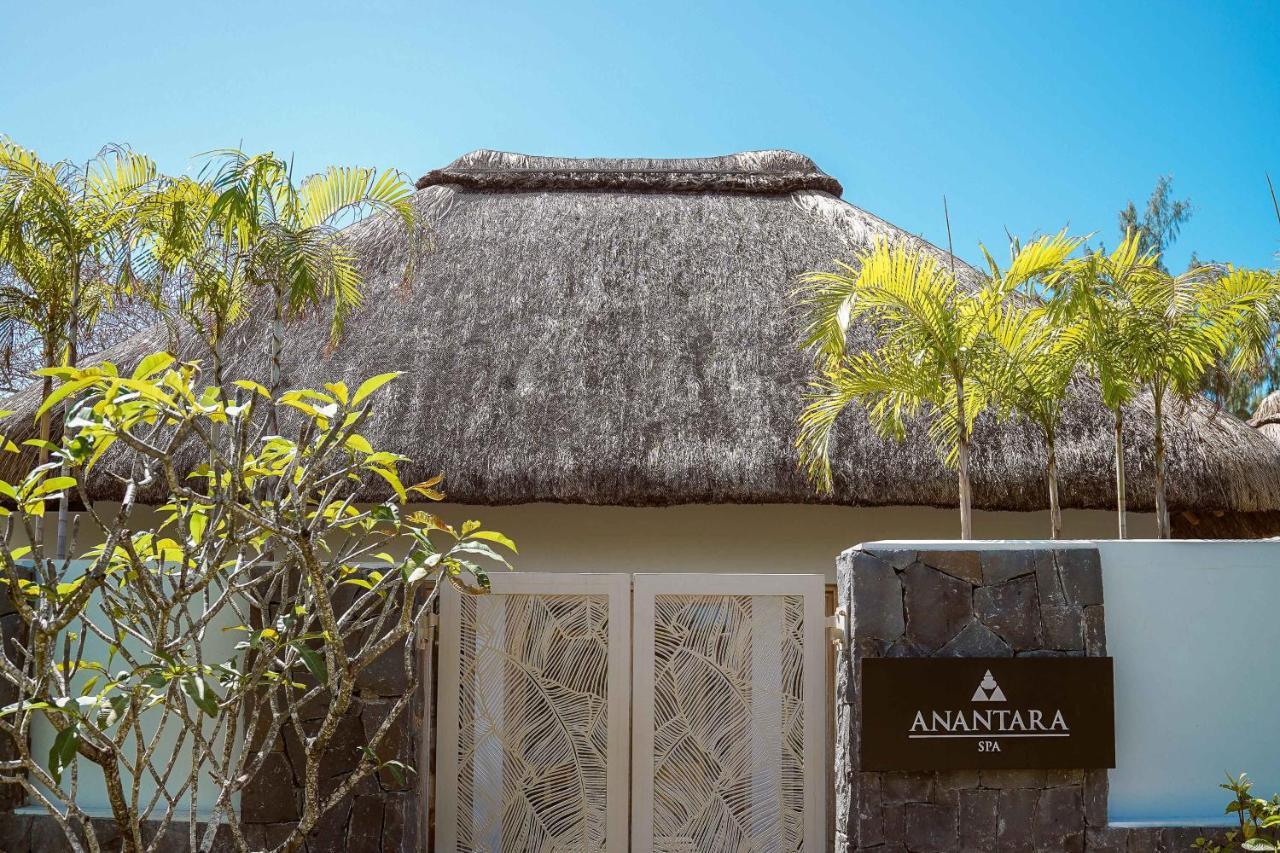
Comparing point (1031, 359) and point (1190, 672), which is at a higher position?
point (1031, 359)

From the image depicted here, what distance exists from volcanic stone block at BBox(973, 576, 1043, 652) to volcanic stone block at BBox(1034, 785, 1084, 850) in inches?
21.7

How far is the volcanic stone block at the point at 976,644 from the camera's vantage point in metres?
4.10

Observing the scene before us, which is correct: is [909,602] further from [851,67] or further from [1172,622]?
[851,67]

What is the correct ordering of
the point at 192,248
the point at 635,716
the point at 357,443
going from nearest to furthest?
1. the point at 357,443
2. the point at 635,716
3. the point at 192,248

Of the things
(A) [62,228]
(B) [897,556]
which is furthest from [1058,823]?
(A) [62,228]

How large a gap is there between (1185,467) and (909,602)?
3.42m

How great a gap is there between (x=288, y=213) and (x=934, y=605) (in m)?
3.35

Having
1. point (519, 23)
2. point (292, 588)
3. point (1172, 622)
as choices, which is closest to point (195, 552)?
point (292, 588)

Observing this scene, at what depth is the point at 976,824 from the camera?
4035mm

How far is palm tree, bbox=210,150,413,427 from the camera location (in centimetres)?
494

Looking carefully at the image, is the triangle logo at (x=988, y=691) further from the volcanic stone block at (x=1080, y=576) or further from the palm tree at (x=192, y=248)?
the palm tree at (x=192, y=248)

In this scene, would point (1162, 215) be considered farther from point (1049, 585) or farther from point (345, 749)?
point (345, 749)

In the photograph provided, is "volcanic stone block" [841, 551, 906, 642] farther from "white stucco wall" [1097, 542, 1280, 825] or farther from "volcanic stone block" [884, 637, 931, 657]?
"white stucco wall" [1097, 542, 1280, 825]

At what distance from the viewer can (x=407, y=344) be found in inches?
287
